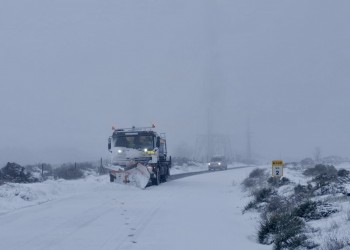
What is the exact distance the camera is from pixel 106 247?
33.9 ft

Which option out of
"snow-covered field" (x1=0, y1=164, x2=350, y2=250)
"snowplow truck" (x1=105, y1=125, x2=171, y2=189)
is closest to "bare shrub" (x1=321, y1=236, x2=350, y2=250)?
"snow-covered field" (x1=0, y1=164, x2=350, y2=250)

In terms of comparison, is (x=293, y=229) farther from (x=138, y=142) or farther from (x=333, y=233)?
(x=138, y=142)

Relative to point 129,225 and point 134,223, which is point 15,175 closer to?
point 134,223

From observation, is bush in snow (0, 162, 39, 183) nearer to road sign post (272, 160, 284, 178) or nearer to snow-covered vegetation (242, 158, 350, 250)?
road sign post (272, 160, 284, 178)

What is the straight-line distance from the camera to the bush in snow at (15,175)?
32.1 metres

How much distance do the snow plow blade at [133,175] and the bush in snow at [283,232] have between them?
1787 centimetres

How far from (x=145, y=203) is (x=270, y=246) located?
371 inches

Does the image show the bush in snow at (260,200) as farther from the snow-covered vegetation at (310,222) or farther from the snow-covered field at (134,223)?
the snow-covered vegetation at (310,222)

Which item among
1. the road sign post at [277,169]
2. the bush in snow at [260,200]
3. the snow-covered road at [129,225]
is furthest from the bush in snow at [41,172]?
the bush in snow at [260,200]

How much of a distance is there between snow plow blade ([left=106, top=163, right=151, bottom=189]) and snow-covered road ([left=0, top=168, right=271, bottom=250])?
28.6 feet

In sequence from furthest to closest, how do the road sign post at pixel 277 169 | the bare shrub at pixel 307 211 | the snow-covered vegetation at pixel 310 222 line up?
the road sign post at pixel 277 169 < the bare shrub at pixel 307 211 < the snow-covered vegetation at pixel 310 222

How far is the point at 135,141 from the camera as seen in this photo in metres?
31.7

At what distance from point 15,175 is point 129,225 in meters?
21.5

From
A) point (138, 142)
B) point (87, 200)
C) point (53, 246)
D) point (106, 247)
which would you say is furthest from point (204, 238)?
point (138, 142)
